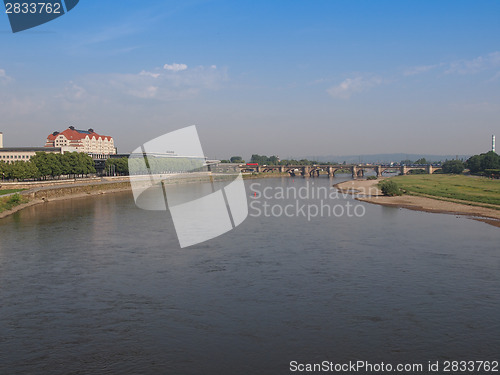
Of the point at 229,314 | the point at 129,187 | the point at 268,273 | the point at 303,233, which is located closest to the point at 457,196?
the point at 303,233

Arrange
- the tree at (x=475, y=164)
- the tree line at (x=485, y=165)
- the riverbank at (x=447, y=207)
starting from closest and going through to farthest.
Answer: the riverbank at (x=447, y=207) → the tree line at (x=485, y=165) → the tree at (x=475, y=164)

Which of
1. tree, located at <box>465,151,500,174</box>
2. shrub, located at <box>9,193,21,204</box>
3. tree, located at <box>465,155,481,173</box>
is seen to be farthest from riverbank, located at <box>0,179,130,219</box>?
tree, located at <box>465,155,481,173</box>

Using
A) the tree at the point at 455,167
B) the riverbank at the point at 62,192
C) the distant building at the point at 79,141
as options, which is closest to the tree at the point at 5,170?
the riverbank at the point at 62,192

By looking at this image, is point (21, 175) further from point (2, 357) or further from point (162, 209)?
point (2, 357)

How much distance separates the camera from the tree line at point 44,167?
294ft

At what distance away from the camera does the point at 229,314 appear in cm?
1983

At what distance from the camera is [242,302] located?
21.4m

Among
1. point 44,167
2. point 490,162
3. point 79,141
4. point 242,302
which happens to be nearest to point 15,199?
point 44,167

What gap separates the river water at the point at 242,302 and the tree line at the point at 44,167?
57481 millimetres

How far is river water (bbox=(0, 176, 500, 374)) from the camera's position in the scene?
1603 centimetres

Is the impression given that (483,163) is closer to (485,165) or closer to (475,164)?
(485,165)

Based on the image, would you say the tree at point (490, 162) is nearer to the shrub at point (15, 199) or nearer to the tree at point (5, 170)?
the tree at point (5, 170)

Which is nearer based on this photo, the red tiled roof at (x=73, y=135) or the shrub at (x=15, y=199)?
the shrub at (x=15, y=199)

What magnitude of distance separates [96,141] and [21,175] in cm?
9982
